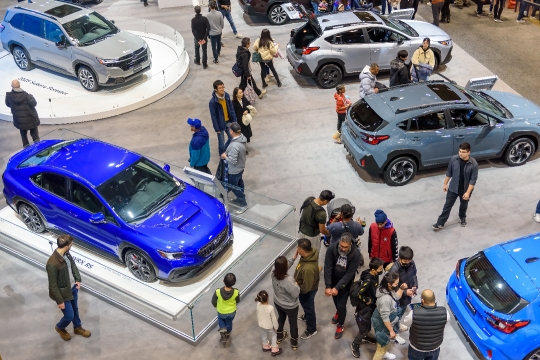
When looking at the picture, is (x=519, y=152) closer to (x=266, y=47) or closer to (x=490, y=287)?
(x=490, y=287)

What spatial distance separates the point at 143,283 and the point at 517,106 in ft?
24.8

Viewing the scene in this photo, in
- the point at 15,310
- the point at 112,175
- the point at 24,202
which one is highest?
the point at 112,175

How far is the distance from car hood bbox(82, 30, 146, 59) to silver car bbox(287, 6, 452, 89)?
12.1ft

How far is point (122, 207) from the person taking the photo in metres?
8.89

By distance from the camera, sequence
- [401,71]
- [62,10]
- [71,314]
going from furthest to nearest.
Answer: [62,10] < [401,71] < [71,314]

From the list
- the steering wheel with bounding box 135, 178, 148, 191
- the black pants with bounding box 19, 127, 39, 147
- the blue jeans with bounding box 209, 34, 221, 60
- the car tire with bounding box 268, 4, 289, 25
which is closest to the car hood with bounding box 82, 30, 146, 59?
the blue jeans with bounding box 209, 34, 221, 60

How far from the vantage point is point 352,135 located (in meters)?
11.2

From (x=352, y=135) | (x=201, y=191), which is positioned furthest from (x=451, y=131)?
(x=201, y=191)

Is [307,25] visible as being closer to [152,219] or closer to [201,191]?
[201,191]

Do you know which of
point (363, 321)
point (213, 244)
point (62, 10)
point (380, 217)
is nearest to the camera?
point (363, 321)

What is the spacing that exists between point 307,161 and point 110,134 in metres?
4.31

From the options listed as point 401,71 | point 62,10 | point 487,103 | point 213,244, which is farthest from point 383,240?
point 62,10

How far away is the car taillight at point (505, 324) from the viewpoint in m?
6.95

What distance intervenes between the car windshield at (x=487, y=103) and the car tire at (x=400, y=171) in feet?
5.16
